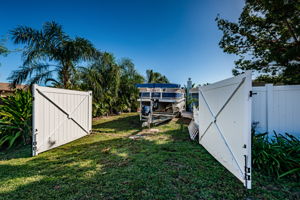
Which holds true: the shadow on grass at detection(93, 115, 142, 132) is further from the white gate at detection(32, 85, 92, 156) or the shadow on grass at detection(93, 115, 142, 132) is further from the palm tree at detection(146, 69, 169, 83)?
the palm tree at detection(146, 69, 169, 83)

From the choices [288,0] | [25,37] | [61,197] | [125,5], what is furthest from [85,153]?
[125,5]

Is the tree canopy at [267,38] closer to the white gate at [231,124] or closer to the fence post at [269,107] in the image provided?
the fence post at [269,107]

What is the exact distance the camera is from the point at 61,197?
6.12 feet

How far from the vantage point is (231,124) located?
8.01ft

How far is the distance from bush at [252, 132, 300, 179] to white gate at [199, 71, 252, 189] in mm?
765

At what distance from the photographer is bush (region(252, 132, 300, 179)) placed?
2410 millimetres

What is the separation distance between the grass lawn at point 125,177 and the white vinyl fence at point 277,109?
60.2 inches

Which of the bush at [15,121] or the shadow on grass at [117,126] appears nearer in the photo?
Result: the bush at [15,121]

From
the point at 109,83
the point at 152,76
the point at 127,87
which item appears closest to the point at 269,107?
the point at 109,83

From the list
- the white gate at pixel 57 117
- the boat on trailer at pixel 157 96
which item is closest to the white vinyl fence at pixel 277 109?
the boat on trailer at pixel 157 96

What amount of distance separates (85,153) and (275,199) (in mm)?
4133

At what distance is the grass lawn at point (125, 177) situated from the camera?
1.95m

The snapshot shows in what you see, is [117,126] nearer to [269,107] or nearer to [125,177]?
[125,177]

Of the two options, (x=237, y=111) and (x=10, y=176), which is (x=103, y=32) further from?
(x=237, y=111)
